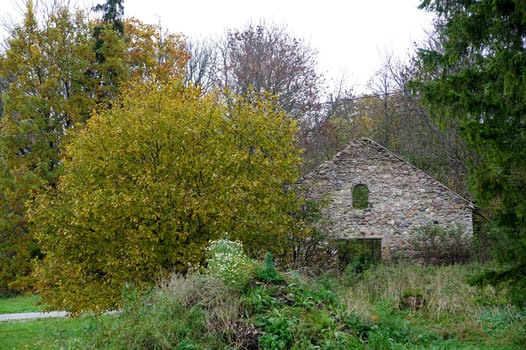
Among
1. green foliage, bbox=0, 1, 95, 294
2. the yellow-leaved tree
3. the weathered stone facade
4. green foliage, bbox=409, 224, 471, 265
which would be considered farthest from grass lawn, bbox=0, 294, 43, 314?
green foliage, bbox=409, 224, 471, 265

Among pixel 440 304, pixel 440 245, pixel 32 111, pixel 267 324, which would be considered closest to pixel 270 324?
pixel 267 324

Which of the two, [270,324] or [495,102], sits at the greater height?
[495,102]

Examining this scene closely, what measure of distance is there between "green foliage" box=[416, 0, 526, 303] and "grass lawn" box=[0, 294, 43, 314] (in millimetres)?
13136

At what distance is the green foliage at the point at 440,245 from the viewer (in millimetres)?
17031

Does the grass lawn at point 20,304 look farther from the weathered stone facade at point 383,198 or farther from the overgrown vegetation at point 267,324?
Result: the overgrown vegetation at point 267,324

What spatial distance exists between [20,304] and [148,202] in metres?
10.7

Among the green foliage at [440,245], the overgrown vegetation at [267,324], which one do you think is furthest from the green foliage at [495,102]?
the green foliage at [440,245]

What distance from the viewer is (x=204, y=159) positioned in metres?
12.8

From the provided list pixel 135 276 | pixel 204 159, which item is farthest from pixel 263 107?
pixel 135 276

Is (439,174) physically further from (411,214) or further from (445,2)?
(445,2)

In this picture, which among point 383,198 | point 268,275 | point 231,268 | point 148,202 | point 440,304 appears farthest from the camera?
point 383,198

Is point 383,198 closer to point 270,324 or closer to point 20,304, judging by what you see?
point 270,324

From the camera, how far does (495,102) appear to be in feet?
24.2

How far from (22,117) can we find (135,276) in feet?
40.4
